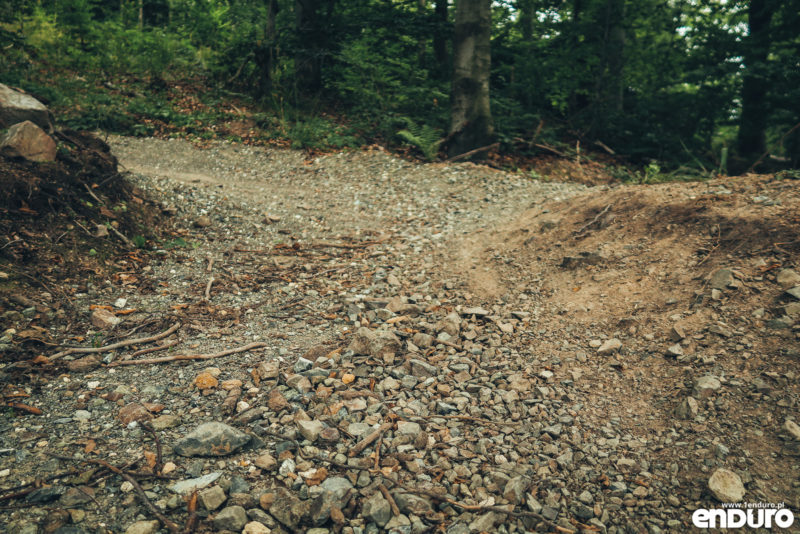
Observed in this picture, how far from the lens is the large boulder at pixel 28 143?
452 cm

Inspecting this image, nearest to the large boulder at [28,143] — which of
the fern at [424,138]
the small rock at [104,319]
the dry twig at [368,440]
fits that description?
the small rock at [104,319]

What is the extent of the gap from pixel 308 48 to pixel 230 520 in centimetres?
1187

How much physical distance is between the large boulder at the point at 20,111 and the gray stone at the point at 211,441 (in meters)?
4.57

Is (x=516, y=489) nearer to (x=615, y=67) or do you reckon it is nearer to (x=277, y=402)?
(x=277, y=402)

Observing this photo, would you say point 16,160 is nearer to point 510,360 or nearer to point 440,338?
point 440,338

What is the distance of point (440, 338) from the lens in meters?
3.70

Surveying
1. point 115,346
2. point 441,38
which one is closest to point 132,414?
point 115,346

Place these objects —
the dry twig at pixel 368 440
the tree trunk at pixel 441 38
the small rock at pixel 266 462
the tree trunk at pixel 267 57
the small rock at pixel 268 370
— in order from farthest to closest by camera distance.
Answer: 1. the tree trunk at pixel 267 57
2. the tree trunk at pixel 441 38
3. the small rock at pixel 268 370
4. the dry twig at pixel 368 440
5. the small rock at pixel 266 462

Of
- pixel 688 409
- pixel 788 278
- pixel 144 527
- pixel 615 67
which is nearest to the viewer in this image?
pixel 144 527

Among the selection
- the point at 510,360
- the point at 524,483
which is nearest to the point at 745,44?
the point at 510,360

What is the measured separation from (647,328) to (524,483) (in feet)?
5.30

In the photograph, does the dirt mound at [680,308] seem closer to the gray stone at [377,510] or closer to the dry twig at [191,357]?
the gray stone at [377,510]

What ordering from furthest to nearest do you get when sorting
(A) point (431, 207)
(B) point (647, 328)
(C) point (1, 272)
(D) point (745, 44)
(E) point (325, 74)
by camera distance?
(E) point (325, 74), (D) point (745, 44), (A) point (431, 207), (C) point (1, 272), (B) point (647, 328)

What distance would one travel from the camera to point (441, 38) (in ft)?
37.9
